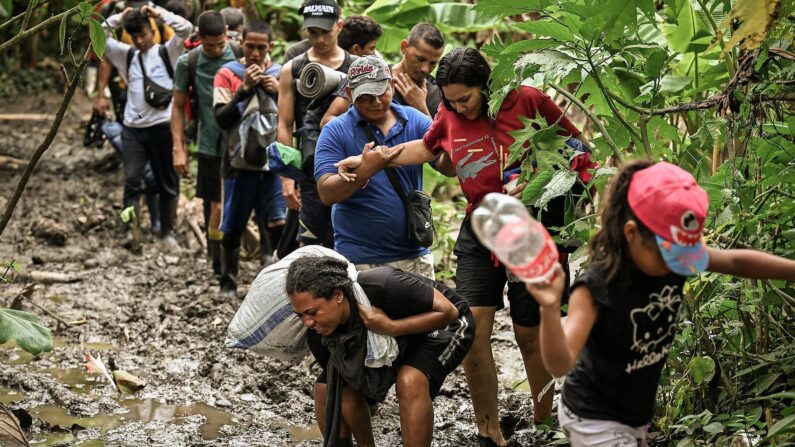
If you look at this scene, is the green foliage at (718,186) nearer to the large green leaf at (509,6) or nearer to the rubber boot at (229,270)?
the large green leaf at (509,6)

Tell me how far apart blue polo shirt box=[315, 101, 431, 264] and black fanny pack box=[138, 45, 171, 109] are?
4.41m

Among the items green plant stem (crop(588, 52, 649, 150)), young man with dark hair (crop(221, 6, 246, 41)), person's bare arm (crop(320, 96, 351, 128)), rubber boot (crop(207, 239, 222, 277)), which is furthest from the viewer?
young man with dark hair (crop(221, 6, 246, 41))

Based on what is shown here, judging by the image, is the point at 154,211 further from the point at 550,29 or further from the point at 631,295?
the point at 631,295

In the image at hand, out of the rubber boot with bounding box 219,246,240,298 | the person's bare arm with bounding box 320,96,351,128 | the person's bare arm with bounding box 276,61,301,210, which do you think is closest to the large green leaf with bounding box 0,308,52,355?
the person's bare arm with bounding box 320,96,351,128

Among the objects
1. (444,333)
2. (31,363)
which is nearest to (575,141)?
(444,333)

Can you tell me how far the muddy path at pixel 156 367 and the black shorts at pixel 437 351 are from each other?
0.80 m

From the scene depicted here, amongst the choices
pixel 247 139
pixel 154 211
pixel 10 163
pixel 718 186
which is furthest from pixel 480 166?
pixel 10 163

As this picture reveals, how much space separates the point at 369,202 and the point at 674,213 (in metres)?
2.60

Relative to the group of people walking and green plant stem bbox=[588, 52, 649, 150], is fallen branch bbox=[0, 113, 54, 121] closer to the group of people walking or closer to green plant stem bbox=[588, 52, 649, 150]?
the group of people walking

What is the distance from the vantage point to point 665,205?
9.91 ft

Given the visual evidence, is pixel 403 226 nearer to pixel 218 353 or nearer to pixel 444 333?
pixel 444 333

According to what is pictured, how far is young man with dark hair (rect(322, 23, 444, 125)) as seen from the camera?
19.6 feet

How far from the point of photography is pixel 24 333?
15.0 feet

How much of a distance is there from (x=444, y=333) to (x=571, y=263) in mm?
634
